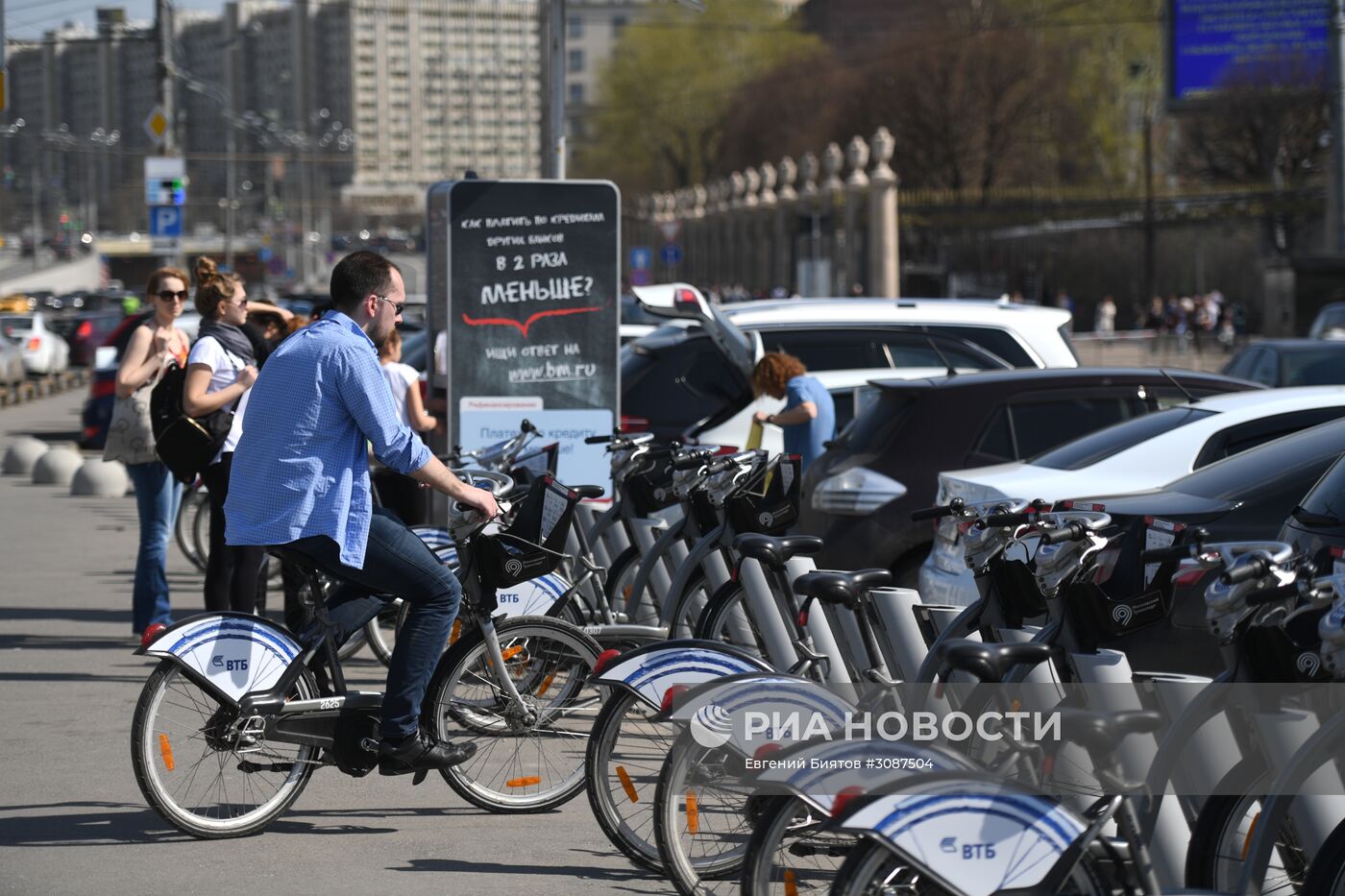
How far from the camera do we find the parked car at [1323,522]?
18.2 ft

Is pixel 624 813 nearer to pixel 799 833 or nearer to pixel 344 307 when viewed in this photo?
pixel 799 833

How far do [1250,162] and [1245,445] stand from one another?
54140 millimetres

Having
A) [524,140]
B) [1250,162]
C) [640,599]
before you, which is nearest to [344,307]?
[640,599]

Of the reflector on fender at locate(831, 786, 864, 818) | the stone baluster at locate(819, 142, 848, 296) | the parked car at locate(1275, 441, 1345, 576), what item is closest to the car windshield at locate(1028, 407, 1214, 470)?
the parked car at locate(1275, 441, 1345, 576)

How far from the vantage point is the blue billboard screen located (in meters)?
45.8

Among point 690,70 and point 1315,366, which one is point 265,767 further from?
point 690,70

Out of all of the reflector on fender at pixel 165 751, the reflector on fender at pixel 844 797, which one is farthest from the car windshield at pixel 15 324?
the reflector on fender at pixel 844 797

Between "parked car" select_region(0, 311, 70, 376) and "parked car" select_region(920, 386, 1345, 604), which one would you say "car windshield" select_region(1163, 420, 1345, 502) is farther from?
"parked car" select_region(0, 311, 70, 376)

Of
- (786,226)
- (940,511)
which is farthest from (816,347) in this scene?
(786,226)

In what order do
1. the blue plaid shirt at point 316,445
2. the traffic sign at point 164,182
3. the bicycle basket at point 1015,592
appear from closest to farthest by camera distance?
the bicycle basket at point 1015,592 → the blue plaid shirt at point 316,445 → the traffic sign at point 164,182

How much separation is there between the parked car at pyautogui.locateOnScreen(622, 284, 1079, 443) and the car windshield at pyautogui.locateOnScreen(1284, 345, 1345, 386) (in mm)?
5832

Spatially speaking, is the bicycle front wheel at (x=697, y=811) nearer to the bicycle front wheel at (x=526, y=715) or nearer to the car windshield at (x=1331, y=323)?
the bicycle front wheel at (x=526, y=715)

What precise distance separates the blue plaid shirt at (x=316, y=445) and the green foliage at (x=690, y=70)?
76854mm

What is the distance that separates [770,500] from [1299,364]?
11.8 m
